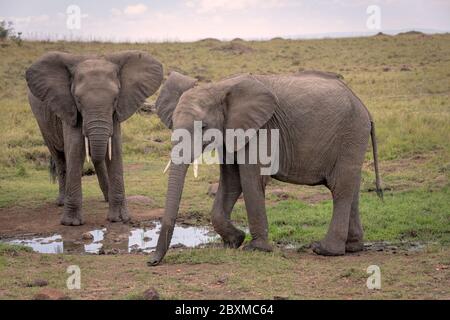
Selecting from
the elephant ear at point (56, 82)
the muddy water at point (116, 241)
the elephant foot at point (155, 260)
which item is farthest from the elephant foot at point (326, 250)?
the elephant ear at point (56, 82)

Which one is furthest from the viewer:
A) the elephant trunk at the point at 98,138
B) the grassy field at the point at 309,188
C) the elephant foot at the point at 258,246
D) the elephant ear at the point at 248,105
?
the elephant trunk at the point at 98,138

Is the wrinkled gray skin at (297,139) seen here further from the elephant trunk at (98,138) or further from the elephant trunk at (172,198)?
the elephant trunk at (98,138)

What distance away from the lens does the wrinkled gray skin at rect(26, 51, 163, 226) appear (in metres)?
11.5

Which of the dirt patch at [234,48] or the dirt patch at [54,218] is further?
the dirt patch at [234,48]

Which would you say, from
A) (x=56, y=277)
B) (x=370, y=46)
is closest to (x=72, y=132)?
(x=56, y=277)

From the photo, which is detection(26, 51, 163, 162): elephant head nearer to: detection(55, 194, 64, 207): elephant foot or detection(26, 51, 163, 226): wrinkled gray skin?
detection(26, 51, 163, 226): wrinkled gray skin

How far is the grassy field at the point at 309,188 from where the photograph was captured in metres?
11.0

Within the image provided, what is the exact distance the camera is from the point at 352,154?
32.6ft

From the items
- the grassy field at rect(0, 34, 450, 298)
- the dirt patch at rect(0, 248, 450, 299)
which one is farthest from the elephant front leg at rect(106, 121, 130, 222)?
the dirt patch at rect(0, 248, 450, 299)

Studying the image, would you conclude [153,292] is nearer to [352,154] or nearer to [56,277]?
[56,277]

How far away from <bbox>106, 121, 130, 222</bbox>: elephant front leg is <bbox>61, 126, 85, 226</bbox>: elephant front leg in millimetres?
458

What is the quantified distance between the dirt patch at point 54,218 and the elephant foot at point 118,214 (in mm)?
86

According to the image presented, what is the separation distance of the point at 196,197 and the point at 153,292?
697 cm

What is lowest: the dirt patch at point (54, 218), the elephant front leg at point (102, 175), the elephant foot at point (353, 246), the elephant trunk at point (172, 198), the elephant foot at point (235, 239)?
the dirt patch at point (54, 218)
